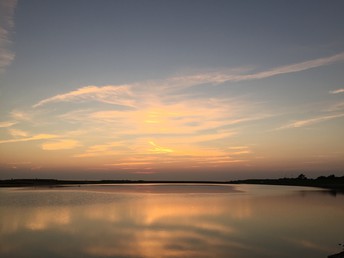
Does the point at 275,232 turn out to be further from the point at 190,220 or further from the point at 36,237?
the point at 36,237

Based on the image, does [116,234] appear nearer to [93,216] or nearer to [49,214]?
[93,216]

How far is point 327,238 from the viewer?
20.4 metres

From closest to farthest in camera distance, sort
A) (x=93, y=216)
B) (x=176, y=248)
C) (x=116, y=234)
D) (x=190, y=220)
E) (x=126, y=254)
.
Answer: (x=126, y=254)
(x=176, y=248)
(x=116, y=234)
(x=190, y=220)
(x=93, y=216)

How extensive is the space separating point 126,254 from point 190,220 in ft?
39.8

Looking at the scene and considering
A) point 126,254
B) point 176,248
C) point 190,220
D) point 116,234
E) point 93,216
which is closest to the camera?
point 126,254

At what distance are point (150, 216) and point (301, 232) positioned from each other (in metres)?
13.5

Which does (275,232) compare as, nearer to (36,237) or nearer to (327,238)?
(327,238)

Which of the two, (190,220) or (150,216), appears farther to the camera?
(150,216)

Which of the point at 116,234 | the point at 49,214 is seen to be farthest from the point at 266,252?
the point at 49,214

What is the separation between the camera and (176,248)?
1788 cm

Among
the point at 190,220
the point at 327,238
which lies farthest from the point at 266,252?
the point at 190,220

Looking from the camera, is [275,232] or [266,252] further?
[275,232]

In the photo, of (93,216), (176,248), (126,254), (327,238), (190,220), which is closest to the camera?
(126,254)

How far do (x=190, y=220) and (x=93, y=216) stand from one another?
27.9 feet
